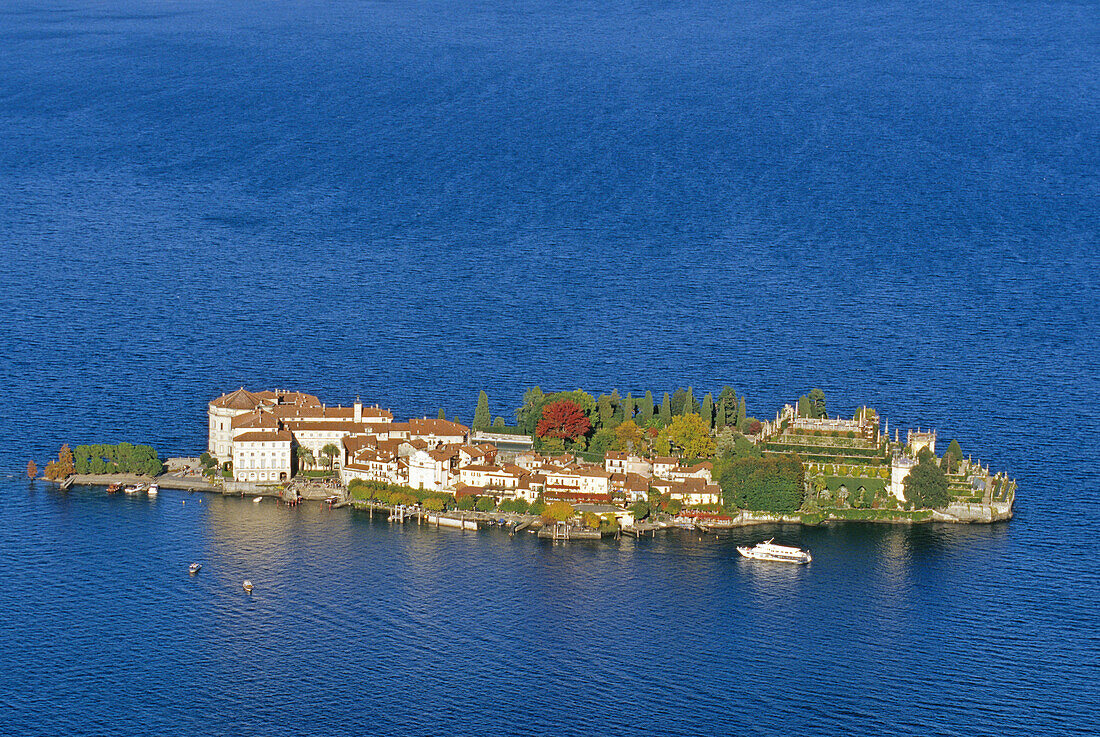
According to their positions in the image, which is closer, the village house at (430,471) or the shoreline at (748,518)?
the shoreline at (748,518)

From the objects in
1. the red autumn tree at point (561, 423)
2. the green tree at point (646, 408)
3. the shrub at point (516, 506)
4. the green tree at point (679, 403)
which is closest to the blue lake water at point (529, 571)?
the shrub at point (516, 506)

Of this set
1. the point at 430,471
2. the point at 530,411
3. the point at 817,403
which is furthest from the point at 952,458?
the point at 430,471

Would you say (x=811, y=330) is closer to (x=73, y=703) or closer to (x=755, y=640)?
(x=755, y=640)

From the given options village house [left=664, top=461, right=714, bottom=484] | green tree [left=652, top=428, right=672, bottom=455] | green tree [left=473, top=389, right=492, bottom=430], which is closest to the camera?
village house [left=664, top=461, right=714, bottom=484]

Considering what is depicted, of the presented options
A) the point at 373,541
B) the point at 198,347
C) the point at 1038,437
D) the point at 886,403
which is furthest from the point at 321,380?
the point at 1038,437

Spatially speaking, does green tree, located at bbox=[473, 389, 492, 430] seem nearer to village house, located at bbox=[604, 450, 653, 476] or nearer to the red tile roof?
village house, located at bbox=[604, 450, 653, 476]

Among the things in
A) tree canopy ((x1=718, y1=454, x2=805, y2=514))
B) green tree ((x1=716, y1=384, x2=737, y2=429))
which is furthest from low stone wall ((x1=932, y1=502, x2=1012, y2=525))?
green tree ((x1=716, y1=384, x2=737, y2=429))

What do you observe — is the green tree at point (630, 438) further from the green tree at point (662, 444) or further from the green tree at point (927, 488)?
the green tree at point (927, 488)
